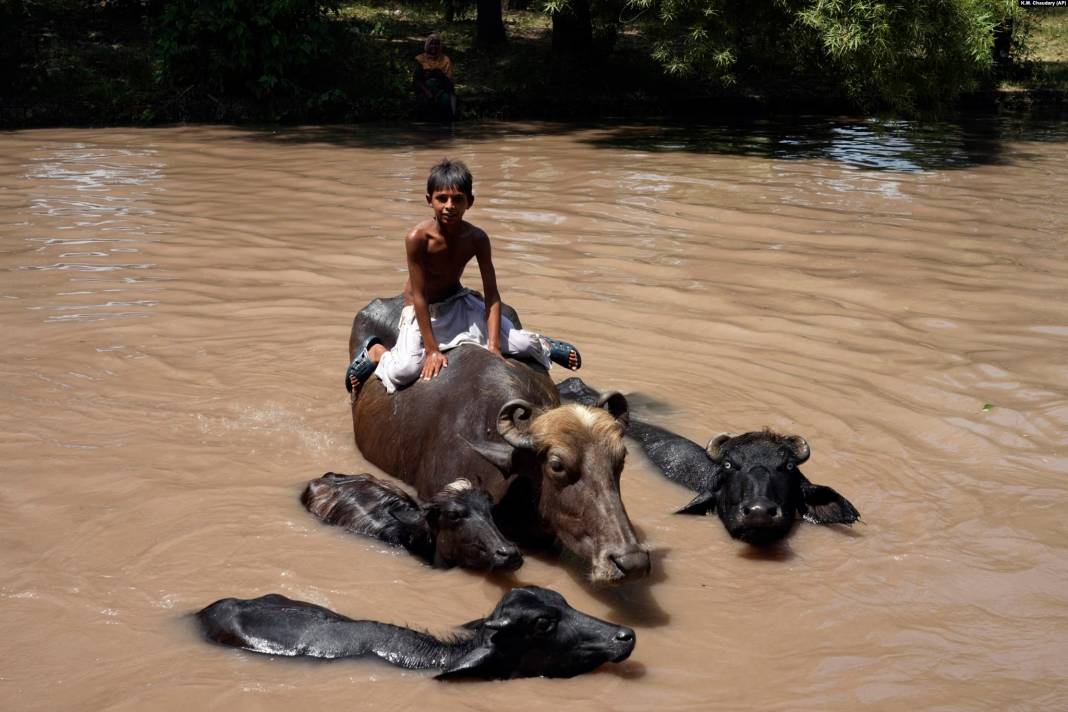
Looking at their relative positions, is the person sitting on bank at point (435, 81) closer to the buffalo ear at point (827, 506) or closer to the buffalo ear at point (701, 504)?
the buffalo ear at point (701, 504)

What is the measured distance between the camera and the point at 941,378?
7.33 metres

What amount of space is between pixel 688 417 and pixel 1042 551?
2.28 metres

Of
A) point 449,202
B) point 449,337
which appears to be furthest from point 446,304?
point 449,202

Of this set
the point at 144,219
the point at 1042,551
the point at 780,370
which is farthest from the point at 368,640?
the point at 144,219

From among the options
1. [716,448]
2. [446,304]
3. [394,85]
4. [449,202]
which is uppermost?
[394,85]

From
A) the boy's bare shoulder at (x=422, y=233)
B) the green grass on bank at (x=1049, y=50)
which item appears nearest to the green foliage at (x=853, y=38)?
the green grass on bank at (x=1049, y=50)

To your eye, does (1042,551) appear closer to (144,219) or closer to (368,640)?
(368,640)

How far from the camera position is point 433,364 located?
5.87 metres

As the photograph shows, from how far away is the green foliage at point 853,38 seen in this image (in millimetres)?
15156

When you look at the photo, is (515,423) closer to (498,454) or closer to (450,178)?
(498,454)

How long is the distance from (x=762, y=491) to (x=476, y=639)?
72.7 inches

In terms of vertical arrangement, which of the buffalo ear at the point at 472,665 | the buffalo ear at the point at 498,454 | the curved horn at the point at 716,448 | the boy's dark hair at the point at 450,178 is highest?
the boy's dark hair at the point at 450,178

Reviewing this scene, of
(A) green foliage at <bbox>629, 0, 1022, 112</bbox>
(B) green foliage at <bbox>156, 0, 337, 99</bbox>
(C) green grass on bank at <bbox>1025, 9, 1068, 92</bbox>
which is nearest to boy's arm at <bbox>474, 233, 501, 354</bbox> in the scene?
(A) green foliage at <bbox>629, 0, 1022, 112</bbox>

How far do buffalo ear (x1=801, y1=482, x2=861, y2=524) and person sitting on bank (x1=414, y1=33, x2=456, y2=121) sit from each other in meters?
13.8
